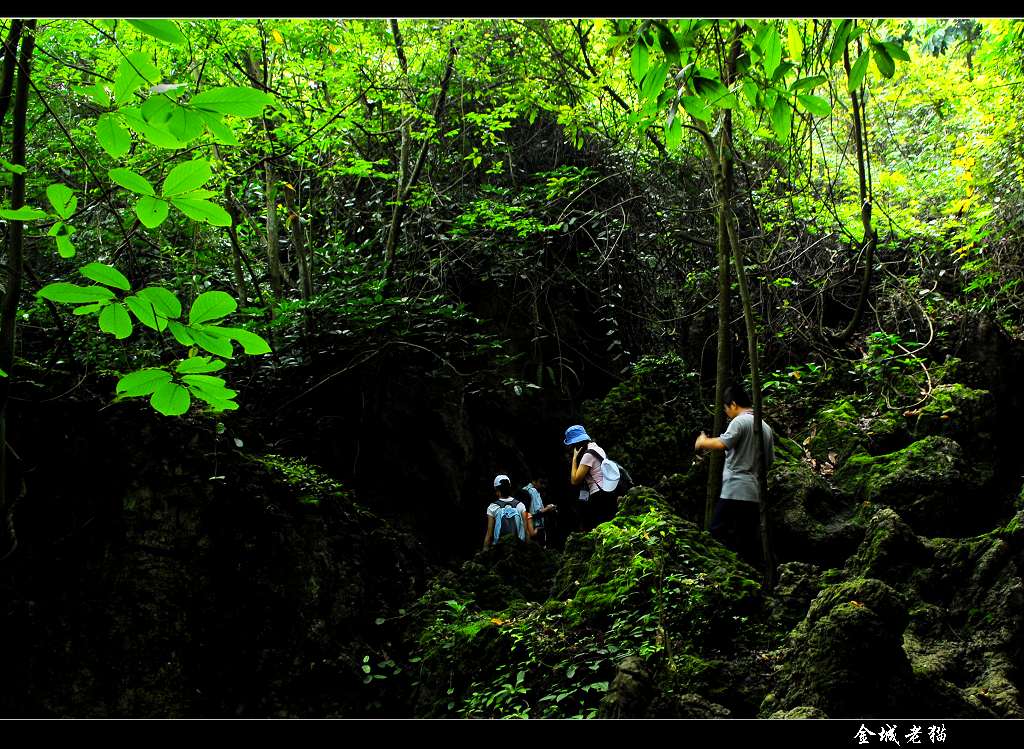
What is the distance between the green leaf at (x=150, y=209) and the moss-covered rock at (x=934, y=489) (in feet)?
21.3

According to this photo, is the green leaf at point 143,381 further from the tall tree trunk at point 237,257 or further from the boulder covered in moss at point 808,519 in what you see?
the tall tree trunk at point 237,257

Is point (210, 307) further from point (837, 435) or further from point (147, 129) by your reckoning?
point (837, 435)

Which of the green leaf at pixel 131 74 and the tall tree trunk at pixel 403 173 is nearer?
the green leaf at pixel 131 74

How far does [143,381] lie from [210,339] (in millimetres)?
175

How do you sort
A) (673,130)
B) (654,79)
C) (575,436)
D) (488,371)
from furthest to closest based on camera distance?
(488,371), (575,436), (673,130), (654,79)

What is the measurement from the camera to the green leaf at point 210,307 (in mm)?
1706

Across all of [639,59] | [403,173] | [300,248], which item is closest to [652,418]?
[403,173]

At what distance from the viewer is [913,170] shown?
10773mm

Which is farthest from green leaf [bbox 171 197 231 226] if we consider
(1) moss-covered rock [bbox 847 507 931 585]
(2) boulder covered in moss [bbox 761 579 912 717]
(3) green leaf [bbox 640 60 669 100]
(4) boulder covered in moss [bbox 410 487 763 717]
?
(1) moss-covered rock [bbox 847 507 931 585]

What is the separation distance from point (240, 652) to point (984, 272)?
1054 centimetres

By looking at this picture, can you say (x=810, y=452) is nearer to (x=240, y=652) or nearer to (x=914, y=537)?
(x=914, y=537)

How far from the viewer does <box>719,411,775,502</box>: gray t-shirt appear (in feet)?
19.4

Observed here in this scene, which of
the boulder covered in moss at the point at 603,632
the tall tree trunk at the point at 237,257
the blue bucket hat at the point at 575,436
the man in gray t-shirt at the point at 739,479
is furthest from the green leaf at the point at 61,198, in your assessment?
the tall tree trunk at the point at 237,257

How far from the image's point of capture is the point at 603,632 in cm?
448
